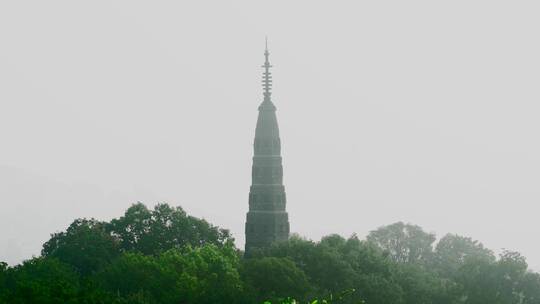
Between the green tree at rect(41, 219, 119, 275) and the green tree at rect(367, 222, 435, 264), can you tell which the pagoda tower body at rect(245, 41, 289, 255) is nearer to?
the green tree at rect(41, 219, 119, 275)

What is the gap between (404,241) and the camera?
13625 centimetres

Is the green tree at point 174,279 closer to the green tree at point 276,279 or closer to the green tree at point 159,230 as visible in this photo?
the green tree at point 276,279

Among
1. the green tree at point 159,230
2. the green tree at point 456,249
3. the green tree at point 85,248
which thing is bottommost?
the green tree at point 85,248

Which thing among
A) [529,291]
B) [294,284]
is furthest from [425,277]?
[294,284]

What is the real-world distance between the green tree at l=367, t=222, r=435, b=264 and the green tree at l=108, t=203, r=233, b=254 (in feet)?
132

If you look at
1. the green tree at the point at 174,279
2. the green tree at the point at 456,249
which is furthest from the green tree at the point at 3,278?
the green tree at the point at 456,249

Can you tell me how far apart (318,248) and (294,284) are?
1092 cm

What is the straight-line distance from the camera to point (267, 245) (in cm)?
10775

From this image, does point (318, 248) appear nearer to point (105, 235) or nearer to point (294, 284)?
point (294, 284)

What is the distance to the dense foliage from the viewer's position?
69.7 metres

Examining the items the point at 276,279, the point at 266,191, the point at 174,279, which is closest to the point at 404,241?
the point at 266,191

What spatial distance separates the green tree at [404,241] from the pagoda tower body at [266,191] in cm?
2830

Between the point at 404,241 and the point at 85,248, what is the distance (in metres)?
58.6

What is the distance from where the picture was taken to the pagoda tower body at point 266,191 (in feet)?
357
